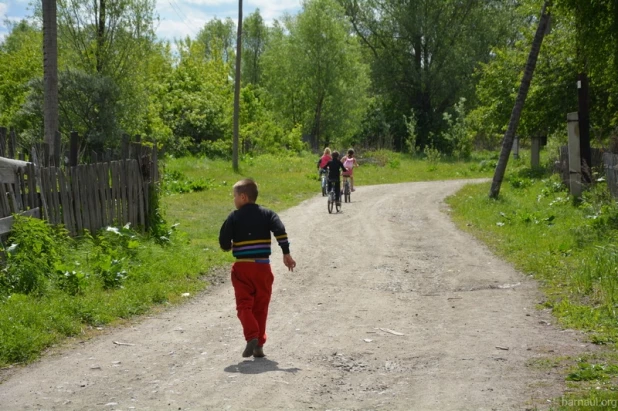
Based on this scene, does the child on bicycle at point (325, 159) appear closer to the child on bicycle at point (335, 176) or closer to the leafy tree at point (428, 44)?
the child on bicycle at point (335, 176)

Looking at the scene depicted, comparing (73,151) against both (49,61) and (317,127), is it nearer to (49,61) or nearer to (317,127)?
(49,61)

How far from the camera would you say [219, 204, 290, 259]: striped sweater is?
24.2ft

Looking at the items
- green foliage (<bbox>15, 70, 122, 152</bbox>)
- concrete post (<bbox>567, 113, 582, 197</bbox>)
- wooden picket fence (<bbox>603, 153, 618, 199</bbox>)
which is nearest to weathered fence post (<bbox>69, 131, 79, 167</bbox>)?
wooden picket fence (<bbox>603, 153, 618, 199</bbox>)

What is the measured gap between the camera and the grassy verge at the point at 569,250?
21.9 ft

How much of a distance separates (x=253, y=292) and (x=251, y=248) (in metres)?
0.44

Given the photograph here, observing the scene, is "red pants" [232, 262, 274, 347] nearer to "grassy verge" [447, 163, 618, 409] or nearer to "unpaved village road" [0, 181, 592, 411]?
"unpaved village road" [0, 181, 592, 411]

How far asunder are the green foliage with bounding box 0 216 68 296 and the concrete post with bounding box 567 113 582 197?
13.9m

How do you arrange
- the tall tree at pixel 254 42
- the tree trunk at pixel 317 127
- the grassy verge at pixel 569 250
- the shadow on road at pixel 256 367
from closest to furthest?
the grassy verge at pixel 569 250 → the shadow on road at pixel 256 367 → the tree trunk at pixel 317 127 → the tall tree at pixel 254 42

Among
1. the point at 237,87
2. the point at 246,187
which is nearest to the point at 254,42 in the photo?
the point at 237,87

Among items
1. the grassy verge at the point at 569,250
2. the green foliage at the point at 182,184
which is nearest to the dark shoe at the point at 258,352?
the grassy verge at the point at 569,250

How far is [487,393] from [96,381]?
3.36 metres

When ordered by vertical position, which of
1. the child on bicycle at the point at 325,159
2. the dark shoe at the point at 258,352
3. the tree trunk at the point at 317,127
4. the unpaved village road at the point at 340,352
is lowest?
the unpaved village road at the point at 340,352

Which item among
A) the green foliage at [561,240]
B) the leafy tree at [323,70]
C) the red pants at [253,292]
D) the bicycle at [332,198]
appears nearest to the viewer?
the red pants at [253,292]

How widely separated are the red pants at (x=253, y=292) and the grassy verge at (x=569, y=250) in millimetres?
2880
